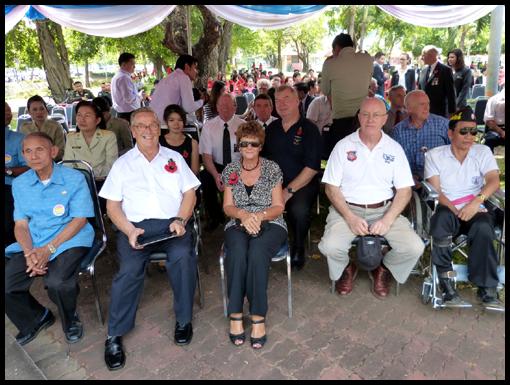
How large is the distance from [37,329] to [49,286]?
51 cm

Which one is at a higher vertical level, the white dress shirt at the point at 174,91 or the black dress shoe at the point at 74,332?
the white dress shirt at the point at 174,91

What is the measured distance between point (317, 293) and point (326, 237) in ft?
1.75

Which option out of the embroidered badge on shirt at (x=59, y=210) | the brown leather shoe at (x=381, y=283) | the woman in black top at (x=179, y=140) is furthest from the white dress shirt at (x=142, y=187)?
the brown leather shoe at (x=381, y=283)

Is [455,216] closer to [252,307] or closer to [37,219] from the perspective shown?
[252,307]

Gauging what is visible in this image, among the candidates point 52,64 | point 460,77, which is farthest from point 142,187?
point 52,64

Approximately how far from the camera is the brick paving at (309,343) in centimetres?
235

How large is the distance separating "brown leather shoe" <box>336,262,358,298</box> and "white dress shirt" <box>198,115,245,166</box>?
1859mm

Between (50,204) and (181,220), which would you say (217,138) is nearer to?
(181,220)

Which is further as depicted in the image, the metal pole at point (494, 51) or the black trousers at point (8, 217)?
the metal pole at point (494, 51)

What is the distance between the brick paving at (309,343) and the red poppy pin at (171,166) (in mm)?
1152

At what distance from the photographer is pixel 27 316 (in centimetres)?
272

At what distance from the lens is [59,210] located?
8.99 feet

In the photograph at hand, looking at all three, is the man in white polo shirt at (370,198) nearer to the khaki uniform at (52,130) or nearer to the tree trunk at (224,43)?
the khaki uniform at (52,130)

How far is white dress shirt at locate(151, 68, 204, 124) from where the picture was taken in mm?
5344
